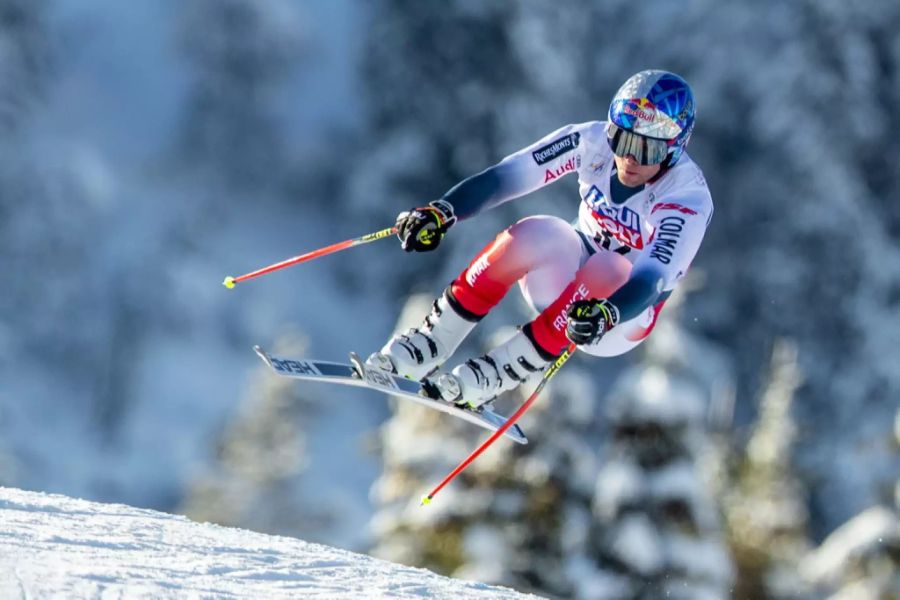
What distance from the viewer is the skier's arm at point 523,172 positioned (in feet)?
25.4

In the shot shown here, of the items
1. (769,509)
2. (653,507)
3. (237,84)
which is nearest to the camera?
(653,507)

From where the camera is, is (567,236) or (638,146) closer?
(638,146)

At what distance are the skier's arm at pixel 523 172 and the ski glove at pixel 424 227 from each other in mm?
187

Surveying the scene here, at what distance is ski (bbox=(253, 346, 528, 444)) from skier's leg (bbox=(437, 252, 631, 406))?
0.43ft

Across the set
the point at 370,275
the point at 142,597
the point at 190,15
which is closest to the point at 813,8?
the point at 370,275

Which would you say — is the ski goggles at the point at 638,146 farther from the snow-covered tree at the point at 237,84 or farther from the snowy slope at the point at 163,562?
the snow-covered tree at the point at 237,84

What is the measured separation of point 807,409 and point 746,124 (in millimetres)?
7444

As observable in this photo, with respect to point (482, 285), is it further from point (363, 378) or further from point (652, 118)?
point (652, 118)

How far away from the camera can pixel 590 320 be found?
691 centimetres

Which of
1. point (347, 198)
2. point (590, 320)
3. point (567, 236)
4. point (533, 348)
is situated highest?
point (347, 198)

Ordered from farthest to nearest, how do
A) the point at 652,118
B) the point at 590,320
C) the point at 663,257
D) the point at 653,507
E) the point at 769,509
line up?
the point at 769,509
the point at 653,507
the point at 652,118
the point at 663,257
the point at 590,320

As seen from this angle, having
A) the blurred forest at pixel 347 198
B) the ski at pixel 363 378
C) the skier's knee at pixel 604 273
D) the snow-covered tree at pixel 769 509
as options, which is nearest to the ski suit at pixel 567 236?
the skier's knee at pixel 604 273

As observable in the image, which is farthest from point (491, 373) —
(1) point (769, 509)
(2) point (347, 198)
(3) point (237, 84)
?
(3) point (237, 84)

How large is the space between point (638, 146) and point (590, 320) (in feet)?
3.19
